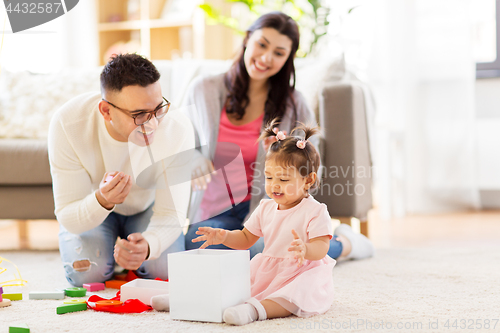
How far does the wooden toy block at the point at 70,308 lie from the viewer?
104 cm

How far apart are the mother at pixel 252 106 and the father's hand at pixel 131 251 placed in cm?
25

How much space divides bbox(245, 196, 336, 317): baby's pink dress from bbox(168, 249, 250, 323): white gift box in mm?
78

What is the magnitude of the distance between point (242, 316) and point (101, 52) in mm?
2904

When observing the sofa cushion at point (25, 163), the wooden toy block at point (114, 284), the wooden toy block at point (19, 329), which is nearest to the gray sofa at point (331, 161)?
the sofa cushion at point (25, 163)

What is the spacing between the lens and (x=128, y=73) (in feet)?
3.71

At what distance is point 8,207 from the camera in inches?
71.2

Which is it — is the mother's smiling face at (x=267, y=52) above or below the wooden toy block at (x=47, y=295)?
above

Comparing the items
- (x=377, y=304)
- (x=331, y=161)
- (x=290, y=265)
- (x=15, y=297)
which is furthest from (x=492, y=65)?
(x=15, y=297)

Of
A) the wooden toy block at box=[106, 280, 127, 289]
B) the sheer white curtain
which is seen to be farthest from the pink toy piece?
the sheer white curtain

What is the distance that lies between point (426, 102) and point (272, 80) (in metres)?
1.45

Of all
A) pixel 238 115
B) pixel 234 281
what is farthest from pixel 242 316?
pixel 238 115

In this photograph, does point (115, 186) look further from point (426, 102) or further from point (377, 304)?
point (426, 102)

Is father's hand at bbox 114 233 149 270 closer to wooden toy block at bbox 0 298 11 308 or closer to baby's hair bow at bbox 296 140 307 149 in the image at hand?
wooden toy block at bbox 0 298 11 308

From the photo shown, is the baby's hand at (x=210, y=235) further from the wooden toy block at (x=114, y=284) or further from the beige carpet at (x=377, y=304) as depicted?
the wooden toy block at (x=114, y=284)
